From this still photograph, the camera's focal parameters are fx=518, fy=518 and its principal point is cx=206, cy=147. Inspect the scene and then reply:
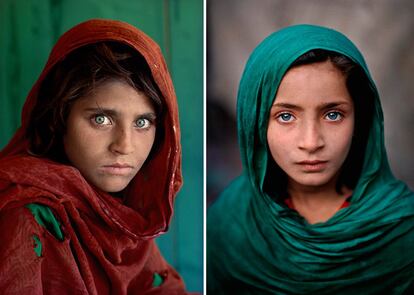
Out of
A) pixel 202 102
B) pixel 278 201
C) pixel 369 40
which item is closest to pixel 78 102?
pixel 202 102

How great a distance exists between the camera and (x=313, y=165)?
1.54m

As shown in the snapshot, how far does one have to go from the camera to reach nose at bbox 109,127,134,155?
1.45m

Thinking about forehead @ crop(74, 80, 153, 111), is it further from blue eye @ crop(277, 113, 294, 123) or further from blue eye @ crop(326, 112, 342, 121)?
blue eye @ crop(326, 112, 342, 121)

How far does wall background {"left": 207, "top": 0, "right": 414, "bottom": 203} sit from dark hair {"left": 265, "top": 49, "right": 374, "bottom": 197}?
0.05 m

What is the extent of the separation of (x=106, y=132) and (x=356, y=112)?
73cm

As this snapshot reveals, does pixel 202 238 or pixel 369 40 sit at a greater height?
pixel 369 40

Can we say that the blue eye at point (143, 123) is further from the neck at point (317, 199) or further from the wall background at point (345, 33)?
the neck at point (317, 199)

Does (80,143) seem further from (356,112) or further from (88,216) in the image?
(356,112)

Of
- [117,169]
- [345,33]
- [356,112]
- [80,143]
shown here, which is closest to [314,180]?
[356,112]

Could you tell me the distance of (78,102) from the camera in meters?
1.44

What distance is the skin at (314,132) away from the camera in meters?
1.51

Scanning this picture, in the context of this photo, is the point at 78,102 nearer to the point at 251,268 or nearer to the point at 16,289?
the point at 16,289

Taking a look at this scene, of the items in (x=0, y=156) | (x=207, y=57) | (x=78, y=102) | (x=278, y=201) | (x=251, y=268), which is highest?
(x=207, y=57)

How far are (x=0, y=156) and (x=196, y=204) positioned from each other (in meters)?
0.59
